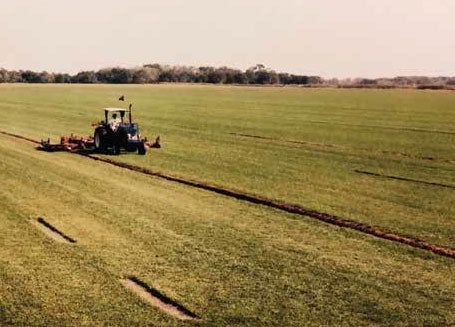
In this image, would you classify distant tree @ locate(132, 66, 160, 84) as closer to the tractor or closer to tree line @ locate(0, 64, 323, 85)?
tree line @ locate(0, 64, 323, 85)

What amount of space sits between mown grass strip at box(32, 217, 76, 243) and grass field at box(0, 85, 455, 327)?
189mm

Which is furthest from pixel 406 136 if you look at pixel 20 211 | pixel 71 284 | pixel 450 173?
pixel 71 284

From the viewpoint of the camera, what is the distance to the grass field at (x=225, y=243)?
7.21 meters

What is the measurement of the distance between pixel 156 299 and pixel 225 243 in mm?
2557

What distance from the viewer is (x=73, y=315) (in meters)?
6.98

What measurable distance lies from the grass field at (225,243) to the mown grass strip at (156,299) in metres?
0.11

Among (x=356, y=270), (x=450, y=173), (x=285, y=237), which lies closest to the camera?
(x=356, y=270)

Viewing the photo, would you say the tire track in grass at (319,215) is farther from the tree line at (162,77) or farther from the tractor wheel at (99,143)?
the tree line at (162,77)

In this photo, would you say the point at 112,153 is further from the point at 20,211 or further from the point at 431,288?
the point at 431,288

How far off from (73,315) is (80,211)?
526cm

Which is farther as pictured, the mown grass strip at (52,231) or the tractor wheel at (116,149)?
the tractor wheel at (116,149)

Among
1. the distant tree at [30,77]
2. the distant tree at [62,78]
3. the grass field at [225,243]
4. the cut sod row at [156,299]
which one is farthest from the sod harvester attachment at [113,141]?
the distant tree at [30,77]

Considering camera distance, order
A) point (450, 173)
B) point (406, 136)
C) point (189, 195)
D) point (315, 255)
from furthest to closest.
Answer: point (406, 136), point (450, 173), point (189, 195), point (315, 255)

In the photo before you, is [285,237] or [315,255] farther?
[285,237]
